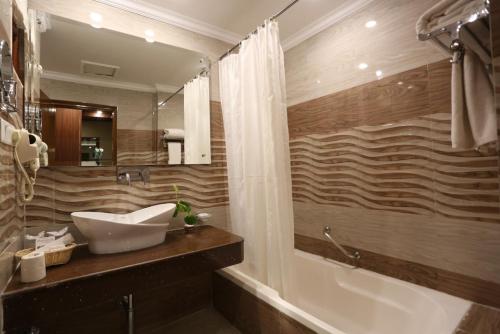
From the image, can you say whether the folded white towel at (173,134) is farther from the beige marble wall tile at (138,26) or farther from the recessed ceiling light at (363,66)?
the recessed ceiling light at (363,66)

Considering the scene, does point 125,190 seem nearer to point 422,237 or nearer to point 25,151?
point 25,151

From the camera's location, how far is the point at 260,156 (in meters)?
1.53

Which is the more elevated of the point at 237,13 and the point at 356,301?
the point at 237,13

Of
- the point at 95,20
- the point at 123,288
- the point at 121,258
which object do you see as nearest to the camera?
the point at 123,288

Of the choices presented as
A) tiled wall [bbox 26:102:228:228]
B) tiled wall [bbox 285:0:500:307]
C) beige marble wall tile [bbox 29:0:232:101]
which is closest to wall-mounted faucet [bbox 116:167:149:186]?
tiled wall [bbox 26:102:228:228]

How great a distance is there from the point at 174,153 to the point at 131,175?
1.12 feet

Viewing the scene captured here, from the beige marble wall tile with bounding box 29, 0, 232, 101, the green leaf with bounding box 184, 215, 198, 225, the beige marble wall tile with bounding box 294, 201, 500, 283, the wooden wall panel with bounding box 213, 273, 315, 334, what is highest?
the beige marble wall tile with bounding box 29, 0, 232, 101

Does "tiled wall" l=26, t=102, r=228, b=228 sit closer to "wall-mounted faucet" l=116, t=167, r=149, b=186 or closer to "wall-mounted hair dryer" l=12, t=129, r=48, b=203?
"wall-mounted faucet" l=116, t=167, r=149, b=186

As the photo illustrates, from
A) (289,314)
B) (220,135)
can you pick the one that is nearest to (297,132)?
→ (220,135)

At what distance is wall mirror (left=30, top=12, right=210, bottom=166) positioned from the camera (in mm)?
1503

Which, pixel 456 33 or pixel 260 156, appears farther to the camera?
pixel 260 156

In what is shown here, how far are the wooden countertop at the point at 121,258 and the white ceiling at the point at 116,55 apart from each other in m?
1.09

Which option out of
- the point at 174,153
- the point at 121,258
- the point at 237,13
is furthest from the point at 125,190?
the point at 237,13

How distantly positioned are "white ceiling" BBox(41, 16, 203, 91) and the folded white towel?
333 mm
